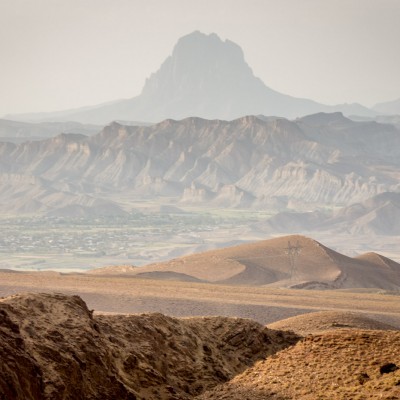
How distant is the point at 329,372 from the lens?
1569 cm

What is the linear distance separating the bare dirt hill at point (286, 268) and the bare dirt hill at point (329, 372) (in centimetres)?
4082

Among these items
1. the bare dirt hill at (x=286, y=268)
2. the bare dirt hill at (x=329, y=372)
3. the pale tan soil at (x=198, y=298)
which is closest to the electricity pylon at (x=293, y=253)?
the bare dirt hill at (x=286, y=268)

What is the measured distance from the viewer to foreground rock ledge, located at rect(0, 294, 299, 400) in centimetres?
1438

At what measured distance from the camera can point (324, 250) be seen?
72062 mm

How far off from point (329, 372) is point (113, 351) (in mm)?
3764

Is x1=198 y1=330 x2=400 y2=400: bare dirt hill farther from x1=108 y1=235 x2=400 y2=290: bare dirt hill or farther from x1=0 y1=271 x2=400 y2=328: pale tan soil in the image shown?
x1=108 y1=235 x2=400 y2=290: bare dirt hill

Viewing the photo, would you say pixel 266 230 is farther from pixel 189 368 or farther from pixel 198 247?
pixel 189 368

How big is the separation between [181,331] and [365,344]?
400 cm

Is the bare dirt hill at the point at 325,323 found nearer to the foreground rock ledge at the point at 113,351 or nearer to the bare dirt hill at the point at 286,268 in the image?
the foreground rock ledge at the point at 113,351

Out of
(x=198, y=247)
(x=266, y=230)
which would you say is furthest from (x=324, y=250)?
(x=266, y=230)

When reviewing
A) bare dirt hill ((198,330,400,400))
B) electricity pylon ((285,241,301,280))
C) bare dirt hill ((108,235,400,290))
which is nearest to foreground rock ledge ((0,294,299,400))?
bare dirt hill ((198,330,400,400))

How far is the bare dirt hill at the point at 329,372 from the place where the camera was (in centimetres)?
1462

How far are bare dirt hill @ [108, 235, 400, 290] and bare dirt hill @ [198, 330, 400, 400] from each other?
4082 cm

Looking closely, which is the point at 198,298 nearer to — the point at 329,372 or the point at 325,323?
the point at 325,323
